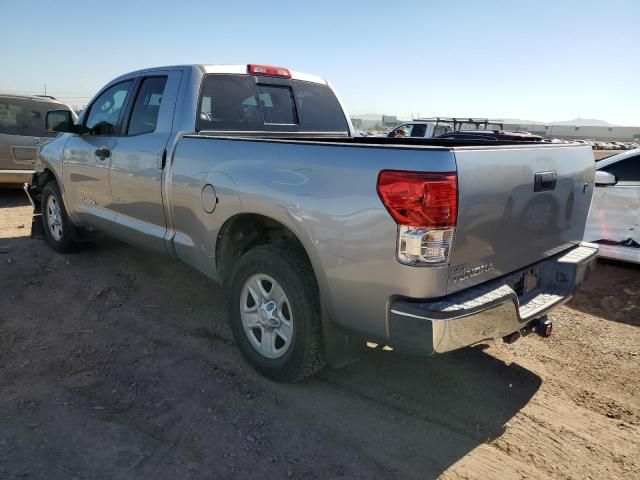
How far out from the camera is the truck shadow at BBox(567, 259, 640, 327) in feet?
15.3

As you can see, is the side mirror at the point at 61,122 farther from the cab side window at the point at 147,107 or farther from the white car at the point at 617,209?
the white car at the point at 617,209

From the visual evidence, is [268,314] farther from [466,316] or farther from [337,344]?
[466,316]

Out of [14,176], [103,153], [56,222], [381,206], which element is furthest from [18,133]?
[381,206]

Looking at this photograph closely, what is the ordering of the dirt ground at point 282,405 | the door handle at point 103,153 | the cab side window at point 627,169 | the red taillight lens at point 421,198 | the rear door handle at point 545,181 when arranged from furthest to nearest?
the cab side window at point 627,169 → the door handle at point 103,153 → the rear door handle at point 545,181 → the dirt ground at point 282,405 → the red taillight lens at point 421,198

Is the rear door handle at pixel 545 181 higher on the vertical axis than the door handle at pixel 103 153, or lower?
higher

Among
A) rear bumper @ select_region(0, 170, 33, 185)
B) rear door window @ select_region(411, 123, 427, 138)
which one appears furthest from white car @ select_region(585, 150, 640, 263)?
rear door window @ select_region(411, 123, 427, 138)

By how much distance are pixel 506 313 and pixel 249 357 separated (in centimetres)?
168

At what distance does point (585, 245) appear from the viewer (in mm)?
3607

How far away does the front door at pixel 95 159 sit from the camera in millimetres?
4617

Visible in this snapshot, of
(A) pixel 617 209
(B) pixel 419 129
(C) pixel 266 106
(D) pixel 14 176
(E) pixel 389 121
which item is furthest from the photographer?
(E) pixel 389 121

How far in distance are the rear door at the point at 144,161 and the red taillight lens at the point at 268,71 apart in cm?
64

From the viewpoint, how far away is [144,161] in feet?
13.2

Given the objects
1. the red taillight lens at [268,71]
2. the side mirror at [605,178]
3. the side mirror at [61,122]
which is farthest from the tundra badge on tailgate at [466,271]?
the side mirror at [61,122]

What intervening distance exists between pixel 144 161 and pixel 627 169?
209 inches
